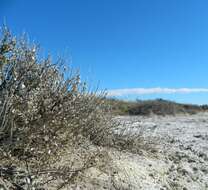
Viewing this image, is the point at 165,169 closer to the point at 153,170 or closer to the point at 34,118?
the point at 153,170

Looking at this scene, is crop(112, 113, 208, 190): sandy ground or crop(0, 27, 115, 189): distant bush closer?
crop(0, 27, 115, 189): distant bush

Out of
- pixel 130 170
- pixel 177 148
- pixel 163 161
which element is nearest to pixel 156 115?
pixel 177 148

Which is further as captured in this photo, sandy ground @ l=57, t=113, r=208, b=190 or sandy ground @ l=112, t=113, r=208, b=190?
sandy ground @ l=112, t=113, r=208, b=190

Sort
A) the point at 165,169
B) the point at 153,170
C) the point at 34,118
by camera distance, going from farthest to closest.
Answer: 1. the point at 165,169
2. the point at 153,170
3. the point at 34,118

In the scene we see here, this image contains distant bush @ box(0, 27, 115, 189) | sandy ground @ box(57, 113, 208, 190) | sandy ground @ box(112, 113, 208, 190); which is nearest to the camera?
distant bush @ box(0, 27, 115, 189)

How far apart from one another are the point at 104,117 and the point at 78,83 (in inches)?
53.3

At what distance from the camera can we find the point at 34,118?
17.6ft

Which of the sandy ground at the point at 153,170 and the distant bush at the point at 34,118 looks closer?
the distant bush at the point at 34,118

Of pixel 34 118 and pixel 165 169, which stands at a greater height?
pixel 34 118

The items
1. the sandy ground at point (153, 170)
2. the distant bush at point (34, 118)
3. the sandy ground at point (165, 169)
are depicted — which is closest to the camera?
the distant bush at point (34, 118)

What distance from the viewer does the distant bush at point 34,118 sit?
501 centimetres

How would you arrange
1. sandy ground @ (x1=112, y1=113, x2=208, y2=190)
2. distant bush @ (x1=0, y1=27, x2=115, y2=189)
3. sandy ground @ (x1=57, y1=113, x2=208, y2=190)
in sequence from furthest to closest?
1. sandy ground @ (x1=112, y1=113, x2=208, y2=190)
2. sandy ground @ (x1=57, y1=113, x2=208, y2=190)
3. distant bush @ (x1=0, y1=27, x2=115, y2=189)

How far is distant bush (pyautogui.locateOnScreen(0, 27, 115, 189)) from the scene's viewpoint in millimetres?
5008

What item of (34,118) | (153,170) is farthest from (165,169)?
(34,118)
